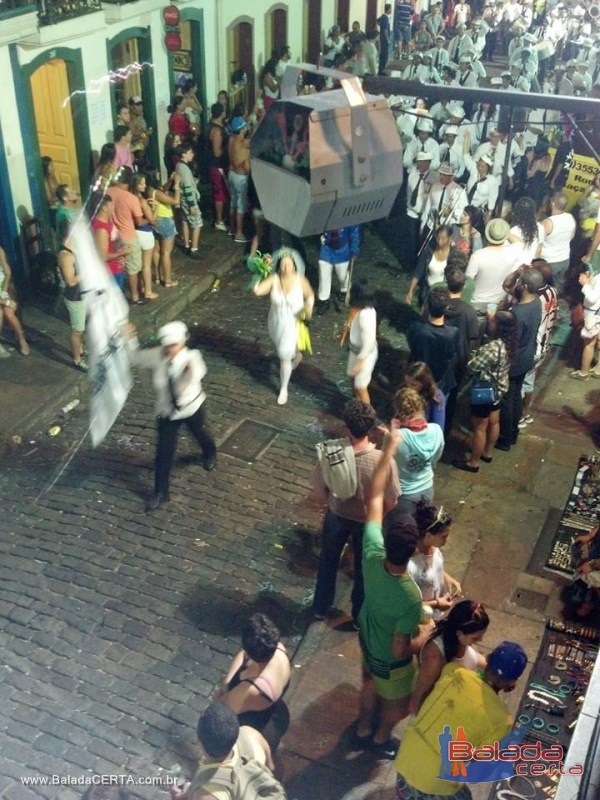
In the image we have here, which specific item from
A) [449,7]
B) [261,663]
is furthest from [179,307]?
[449,7]

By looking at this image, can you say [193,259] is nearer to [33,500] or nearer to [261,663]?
[33,500]

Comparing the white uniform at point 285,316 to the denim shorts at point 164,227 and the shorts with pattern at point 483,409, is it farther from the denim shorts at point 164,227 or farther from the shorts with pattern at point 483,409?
the denim shorts at point 164,227

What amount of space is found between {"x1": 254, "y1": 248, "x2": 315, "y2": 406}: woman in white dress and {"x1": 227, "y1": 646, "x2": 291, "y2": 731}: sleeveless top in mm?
4215

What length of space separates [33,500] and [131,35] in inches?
302

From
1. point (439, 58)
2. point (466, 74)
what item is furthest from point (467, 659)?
point (439, 58)

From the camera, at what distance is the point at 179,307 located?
10875mm

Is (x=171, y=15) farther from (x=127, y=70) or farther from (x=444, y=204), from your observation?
(x=444, y=204)

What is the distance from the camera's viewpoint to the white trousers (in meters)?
10.3

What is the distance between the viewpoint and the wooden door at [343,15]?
803 inches

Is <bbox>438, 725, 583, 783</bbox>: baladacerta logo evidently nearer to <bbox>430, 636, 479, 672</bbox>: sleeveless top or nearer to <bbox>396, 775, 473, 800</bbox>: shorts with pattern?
<bbox>396, 775, 473, 800</bbox>: shorts with pattern

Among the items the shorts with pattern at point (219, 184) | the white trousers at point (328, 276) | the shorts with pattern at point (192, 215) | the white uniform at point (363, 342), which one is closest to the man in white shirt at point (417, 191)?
the white trousers at point (328, 276)

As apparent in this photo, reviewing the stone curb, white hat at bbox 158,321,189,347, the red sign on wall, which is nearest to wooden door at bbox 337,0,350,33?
the red sign on wall

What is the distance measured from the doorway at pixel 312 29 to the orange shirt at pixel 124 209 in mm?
10323

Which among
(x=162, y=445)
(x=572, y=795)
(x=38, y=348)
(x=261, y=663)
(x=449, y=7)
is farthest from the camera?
(x=449, y=7)
